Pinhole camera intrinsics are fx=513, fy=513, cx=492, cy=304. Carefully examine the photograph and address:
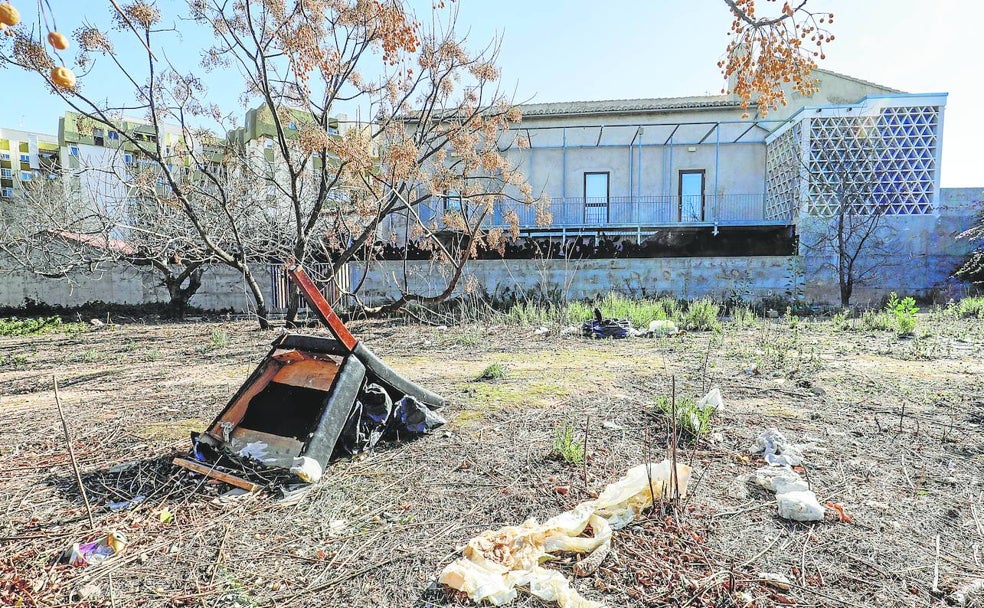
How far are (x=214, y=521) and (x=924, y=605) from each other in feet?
8.21

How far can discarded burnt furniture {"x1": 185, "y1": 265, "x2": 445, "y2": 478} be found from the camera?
2545 mm

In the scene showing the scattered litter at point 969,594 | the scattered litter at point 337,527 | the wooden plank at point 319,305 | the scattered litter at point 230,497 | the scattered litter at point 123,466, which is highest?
the wooden plank at point 319,305

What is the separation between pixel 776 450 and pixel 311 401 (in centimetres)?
262

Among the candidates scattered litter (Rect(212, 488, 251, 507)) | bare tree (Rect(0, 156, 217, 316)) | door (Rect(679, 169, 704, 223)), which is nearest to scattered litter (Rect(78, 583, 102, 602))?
scattered litter (Rect(212, 488, 251, 507))

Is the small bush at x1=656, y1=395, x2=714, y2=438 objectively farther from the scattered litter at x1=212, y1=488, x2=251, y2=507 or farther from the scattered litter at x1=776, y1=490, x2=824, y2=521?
the scattered litter at x1=212, y1=488, x2=251, y2=507

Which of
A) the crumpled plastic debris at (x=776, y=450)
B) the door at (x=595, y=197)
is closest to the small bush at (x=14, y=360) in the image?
the crumpled plastic debris at (x=776, y=450)

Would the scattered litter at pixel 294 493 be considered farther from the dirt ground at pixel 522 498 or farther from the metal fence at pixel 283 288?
the metal fence at pixel 283 288

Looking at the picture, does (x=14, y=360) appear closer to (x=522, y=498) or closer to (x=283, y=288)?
(x=283, y=288)

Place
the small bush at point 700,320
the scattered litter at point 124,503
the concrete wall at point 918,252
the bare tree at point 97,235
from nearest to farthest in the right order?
the scattered litter at point 124,503
the small bush at point 700,320
the bare tree at point 97,235
the concrete wall at point 918,252

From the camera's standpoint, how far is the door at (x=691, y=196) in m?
15.6

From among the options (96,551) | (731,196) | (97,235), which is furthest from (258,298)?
(731,196)

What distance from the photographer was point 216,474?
94.8 inches

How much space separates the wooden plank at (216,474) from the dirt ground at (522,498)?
64 millimetres

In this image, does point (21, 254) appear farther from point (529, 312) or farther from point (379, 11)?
point (529, 312)
